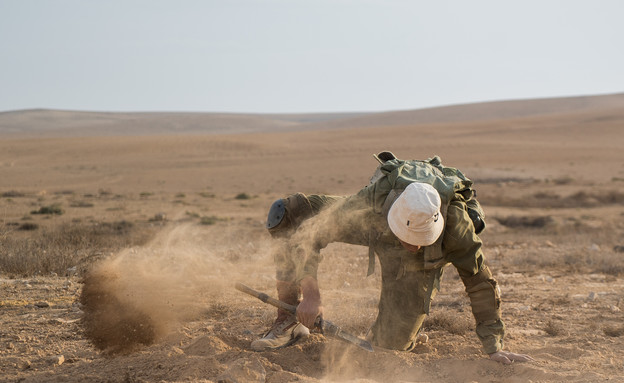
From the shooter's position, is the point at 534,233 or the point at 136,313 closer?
the point at 136,313

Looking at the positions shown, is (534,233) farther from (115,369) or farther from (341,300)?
(115,369)

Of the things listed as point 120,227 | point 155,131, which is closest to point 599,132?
point 120,227

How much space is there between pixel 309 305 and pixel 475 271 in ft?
3.33

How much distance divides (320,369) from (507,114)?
9819 cm

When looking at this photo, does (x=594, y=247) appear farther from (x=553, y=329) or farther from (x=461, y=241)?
(x=461, y=241)

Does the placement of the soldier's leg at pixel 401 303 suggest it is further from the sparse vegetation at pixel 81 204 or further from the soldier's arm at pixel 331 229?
the sparse vegetation at pixel 81 204

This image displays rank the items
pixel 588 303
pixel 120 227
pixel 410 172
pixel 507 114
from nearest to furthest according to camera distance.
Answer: pixel 410 172
pixel 588 303
pixel 120 227
pixel 507 114

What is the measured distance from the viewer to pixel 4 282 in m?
5.86

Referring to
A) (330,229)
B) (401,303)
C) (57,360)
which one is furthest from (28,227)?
(401,303)

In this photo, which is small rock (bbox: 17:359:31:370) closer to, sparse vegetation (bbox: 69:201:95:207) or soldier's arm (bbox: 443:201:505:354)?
soldier's arm (bbox: 443:201:505:354)

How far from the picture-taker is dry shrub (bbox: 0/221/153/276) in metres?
6.29

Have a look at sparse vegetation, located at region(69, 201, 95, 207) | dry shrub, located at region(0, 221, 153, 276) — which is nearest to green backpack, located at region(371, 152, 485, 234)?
dry shrub, located at region(0, 221, 153, 276)

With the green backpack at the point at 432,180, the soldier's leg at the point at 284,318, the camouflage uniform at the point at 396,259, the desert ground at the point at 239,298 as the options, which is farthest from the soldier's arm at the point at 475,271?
the soldier's leg at the point at 284,318

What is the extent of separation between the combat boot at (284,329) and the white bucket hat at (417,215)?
1.07 m
